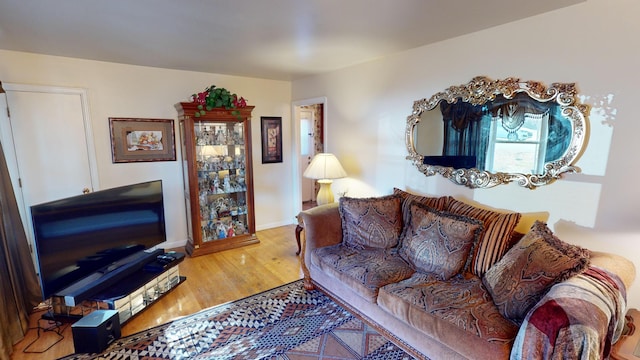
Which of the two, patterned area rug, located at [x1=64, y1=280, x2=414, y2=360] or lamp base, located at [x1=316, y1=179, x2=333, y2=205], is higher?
lamp base, located at [x1=316, y1=179, x2=333, y2=205]

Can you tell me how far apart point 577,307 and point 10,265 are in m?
3.57

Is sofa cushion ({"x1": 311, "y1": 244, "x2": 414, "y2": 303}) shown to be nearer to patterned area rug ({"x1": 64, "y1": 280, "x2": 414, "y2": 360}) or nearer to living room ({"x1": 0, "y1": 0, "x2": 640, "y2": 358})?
patterned area rug ({"x1": 64, "y1": 280, "x2": 414, "y2": 360})

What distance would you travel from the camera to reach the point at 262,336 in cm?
228

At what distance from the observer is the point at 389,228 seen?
2.66m

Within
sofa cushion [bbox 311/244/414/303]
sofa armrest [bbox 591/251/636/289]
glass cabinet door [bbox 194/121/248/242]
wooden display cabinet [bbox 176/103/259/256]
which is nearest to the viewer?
sofa armrest [bbox 591/251/636/289]

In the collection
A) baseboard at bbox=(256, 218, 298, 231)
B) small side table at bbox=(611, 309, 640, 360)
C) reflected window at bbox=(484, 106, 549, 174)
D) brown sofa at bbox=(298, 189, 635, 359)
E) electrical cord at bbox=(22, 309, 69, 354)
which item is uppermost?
reflected window at bbox=(484, 106, 549, 174)

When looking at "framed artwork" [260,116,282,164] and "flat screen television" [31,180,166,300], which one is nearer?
"flat screen television" [31,180,166,300]

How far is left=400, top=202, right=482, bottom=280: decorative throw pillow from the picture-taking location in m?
2.14

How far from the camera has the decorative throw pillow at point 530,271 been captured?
1.56m

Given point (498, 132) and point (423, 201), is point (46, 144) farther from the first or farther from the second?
point (498, 132)

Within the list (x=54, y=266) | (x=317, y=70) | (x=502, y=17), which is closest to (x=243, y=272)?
(x=54, y=266)

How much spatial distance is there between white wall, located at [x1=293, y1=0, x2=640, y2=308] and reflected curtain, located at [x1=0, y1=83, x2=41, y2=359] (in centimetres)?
338

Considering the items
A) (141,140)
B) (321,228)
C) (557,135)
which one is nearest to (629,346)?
(557,135)

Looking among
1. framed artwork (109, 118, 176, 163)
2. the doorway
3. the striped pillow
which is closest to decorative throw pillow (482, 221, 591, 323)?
the striped pillow
